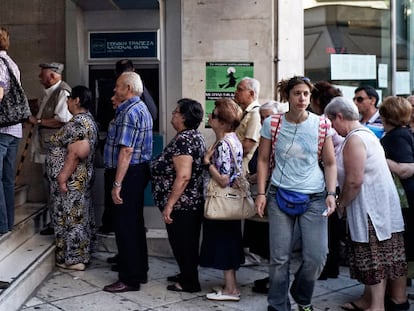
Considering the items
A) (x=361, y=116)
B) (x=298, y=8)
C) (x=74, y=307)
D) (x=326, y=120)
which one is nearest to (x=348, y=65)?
(x=298, y=8)

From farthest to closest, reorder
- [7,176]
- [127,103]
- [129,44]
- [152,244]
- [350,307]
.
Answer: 1. [129,44]
2. [152,244]
3. [7,176]
4. [127,103]
5. [350,307]

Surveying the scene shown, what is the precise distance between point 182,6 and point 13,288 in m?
3.45

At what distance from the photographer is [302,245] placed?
4492 mm

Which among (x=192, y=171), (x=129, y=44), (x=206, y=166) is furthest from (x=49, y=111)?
(x=206, y=166)

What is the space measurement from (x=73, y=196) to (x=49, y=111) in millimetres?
1138

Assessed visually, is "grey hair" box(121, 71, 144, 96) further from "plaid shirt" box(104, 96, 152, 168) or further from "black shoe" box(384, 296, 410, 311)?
"black shoe" box(384, 296, 410, 311)

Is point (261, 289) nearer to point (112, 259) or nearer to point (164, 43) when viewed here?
point (112, 259)

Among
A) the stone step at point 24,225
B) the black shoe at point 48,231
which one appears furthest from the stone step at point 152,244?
the stone step at point 24,225

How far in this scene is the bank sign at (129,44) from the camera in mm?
6645

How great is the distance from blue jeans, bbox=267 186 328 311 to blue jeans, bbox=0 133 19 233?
2.35 metres

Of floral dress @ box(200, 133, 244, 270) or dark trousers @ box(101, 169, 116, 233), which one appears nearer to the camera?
floral dress @ box(200, 133, 244, 270)

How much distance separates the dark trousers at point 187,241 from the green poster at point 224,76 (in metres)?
Result: 1.83

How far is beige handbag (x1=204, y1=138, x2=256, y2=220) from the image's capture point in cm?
493

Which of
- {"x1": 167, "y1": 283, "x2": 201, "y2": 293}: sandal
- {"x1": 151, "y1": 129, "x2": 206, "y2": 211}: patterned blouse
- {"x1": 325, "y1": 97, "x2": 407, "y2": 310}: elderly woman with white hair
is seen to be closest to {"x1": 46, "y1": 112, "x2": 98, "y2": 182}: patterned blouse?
{"x1": 151, "y1": 129, "x2": 206, "y2": 211}: patterned blouse
